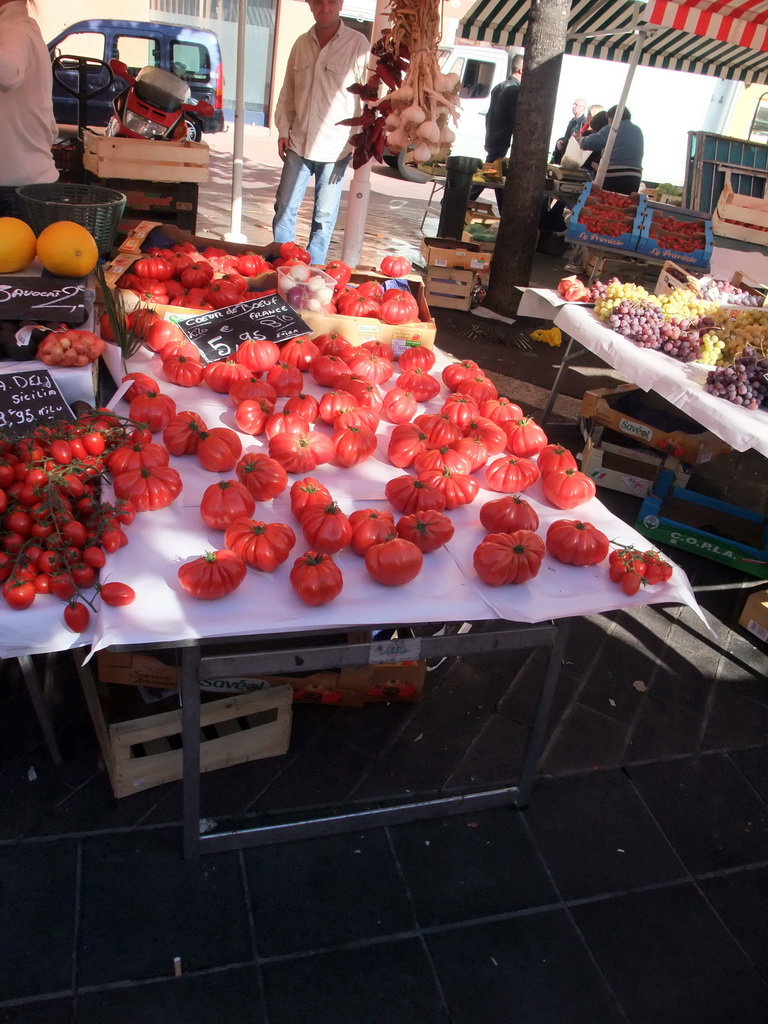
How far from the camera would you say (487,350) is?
722cm

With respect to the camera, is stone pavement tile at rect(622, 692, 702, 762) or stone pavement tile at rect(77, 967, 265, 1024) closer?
stone pavement tile at rect(77, 967, 265, 1024)

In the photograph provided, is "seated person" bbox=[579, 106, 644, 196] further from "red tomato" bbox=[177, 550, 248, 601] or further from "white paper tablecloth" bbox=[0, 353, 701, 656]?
"red tomato" bbox=[177, 550, 248, 601]

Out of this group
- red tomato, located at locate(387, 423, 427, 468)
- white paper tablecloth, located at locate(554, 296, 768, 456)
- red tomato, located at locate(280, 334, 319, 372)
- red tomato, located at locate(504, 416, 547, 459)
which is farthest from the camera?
white paper tablecloth, located at locate(554, 296, 768, 456)

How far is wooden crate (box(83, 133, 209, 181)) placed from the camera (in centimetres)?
661

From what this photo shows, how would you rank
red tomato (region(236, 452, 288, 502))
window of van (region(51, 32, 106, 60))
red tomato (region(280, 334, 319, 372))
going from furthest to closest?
window of van (region(51, 32, 106, 60)) → red tomato (region(280, 334, 319, 372)) → red tomato (region(236, 452, 288, 502))

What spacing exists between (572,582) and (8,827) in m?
1.97

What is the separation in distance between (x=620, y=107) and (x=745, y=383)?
23.5 feet

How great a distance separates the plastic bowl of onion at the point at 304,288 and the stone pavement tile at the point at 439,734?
1.83 metres

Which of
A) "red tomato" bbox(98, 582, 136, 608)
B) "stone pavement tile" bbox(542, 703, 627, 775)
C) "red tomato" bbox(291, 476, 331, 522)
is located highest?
"red tomato" bbox(291, 476, 331, 522)

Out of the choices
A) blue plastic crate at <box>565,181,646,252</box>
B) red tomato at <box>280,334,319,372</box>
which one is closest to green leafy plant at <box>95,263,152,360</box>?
red tomato at <box>280,334,319,372</box>

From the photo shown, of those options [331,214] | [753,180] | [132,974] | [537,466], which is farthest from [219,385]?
[753,180]

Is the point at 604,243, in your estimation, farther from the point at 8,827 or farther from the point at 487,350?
the point at 8,827

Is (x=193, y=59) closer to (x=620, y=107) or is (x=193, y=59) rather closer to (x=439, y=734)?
(x=620, y=107)

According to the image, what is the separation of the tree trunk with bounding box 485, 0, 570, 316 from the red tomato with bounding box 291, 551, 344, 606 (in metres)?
6.59
